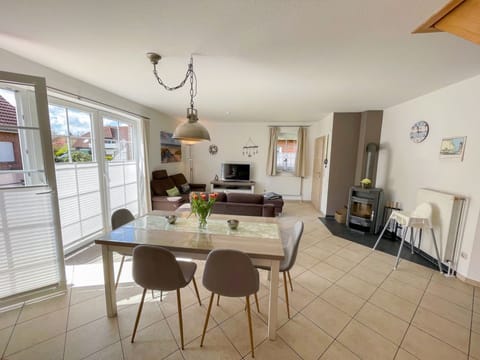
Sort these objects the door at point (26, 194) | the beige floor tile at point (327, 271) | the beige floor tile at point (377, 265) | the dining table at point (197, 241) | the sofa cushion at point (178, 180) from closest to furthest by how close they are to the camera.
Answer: the dining table at point (197, 241) < the door at point (26, 194) < the beige floor tile at point (327, 271) < the beige floor tile at point (377, 265) < the sofa cushion at point (178, 180)

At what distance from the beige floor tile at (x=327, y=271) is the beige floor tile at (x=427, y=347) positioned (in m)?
0.79

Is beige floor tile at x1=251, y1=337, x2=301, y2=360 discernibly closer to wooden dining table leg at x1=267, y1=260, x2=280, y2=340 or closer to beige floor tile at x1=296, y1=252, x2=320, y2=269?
wooden dining table leg at x1=267, y1=260, x2=280, y2=340

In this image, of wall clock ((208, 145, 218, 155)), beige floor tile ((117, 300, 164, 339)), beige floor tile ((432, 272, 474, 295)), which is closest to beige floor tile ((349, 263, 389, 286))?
beige floor tile ((432, 272, 474, 295))

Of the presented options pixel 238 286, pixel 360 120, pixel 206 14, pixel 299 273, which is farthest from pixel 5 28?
pixel 360 120

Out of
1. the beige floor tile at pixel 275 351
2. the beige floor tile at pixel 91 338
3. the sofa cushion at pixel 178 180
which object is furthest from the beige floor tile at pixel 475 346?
the sofa cushion at pixel 178 180

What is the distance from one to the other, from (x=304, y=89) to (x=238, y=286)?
106 inches

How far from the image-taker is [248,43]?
1.69 meters

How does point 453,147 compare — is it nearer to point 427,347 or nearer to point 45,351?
point 427,347

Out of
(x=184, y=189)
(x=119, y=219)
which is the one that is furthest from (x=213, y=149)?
(x=119, y=219)

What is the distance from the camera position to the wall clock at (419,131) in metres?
2.96

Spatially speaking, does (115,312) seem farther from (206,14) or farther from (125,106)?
(125,106)

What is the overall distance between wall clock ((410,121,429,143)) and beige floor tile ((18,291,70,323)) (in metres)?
4.87

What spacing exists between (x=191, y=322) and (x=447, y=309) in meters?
2.41

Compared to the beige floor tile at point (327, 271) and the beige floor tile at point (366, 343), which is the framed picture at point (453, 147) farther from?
the beige floor tile at point (366, 343)
